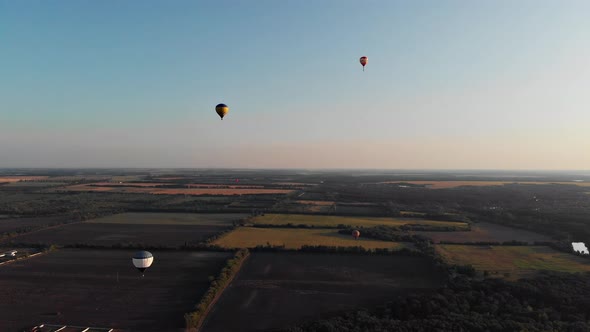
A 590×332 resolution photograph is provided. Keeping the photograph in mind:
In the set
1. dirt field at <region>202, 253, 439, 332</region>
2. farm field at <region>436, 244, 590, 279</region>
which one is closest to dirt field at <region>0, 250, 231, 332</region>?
dirt field at <region>202, 253, 439, 332</region>

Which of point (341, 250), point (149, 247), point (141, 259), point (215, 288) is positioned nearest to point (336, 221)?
point (341, 250)

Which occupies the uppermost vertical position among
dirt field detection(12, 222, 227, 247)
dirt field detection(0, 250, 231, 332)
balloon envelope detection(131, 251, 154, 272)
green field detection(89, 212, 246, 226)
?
balloon envelope detection(131, 251, 154, 272)

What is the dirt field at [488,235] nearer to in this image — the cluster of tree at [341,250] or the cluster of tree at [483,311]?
the cluster of tree at [341,250]

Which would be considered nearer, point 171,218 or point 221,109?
point 221,109

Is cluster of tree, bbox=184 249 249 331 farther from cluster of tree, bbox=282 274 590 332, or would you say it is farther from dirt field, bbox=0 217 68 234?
dirt field, bbox=0 217 68 234

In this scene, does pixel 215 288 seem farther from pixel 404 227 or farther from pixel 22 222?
pixel 22 222

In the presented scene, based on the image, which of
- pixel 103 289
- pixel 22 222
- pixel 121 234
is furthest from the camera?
pixel 22 222
